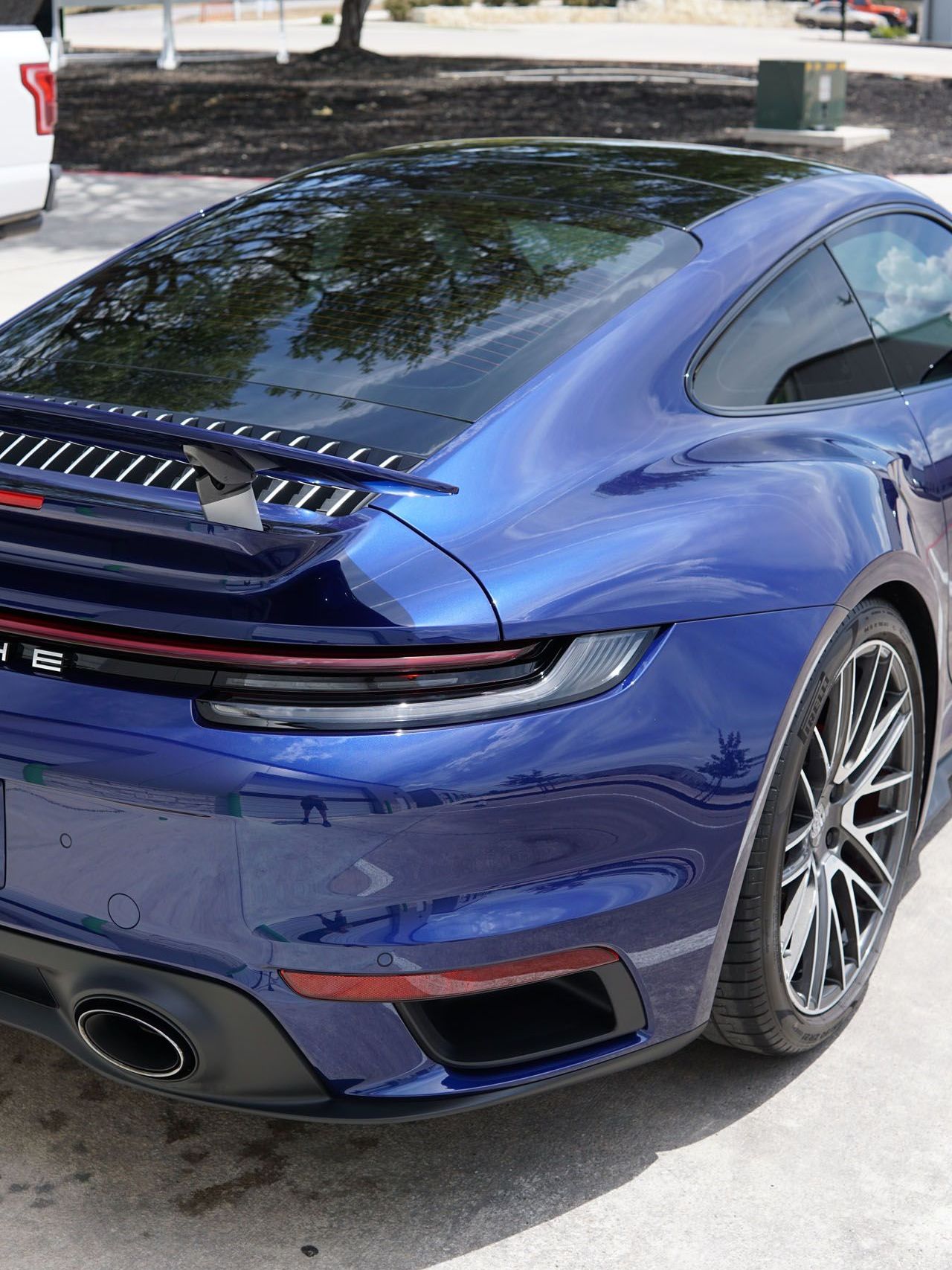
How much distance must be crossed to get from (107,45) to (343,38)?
9041mm

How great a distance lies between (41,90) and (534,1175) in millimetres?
6200

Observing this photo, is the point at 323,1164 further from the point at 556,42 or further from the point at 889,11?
the point at 889,11

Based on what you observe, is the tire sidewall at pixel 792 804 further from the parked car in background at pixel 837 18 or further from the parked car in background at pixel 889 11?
the parked car in background at pixel 889 11

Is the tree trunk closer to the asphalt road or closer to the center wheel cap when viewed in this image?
the center wheel cap

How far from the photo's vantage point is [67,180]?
14.6 meters

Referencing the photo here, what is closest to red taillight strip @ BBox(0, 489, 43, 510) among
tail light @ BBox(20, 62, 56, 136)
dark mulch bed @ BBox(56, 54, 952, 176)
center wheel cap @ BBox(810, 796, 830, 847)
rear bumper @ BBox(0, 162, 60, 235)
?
center wheel cap @ BBox(810, 796, 830, 847)

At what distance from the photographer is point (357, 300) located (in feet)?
9.17

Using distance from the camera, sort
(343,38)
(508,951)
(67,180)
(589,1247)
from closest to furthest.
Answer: (508,951) < (589,1247) < (67,180) < (343,38)

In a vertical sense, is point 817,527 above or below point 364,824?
above

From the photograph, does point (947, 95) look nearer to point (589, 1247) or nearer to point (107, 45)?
point (107, 45)

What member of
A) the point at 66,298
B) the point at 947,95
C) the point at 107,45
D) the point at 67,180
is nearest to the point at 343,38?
the point at 107,45

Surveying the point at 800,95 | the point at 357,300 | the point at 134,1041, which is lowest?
the point at 134,1041

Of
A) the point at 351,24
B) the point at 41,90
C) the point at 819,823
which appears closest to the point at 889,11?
the point at 351,24

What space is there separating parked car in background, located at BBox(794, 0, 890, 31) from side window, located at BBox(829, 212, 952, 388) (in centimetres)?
5089
